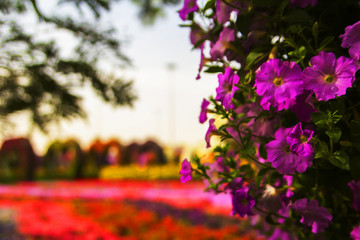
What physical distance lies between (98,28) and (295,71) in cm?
201

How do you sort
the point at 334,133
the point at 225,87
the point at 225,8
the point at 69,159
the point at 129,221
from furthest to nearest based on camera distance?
the point at 69,159 → the point at 129,221 → the point at 225,8 → the point at 225,87 → the point at 334,133

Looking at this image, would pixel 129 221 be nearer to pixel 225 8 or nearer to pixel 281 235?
pixel 281 235

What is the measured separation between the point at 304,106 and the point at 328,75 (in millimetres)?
127

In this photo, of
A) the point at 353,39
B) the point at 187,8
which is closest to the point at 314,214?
the point at 353,39

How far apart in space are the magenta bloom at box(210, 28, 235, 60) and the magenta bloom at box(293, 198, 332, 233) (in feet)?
2.00

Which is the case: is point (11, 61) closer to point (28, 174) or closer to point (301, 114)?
point (301, 114)

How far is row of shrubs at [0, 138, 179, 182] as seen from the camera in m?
15.7

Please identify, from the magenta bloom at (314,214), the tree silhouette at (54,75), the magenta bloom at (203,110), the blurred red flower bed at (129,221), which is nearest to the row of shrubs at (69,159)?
the blurred red flower bed at (129,221)

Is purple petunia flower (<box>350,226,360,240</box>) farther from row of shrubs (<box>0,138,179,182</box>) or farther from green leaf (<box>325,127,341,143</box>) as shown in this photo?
row of shrubs (<box>0,138,179,182</box>)

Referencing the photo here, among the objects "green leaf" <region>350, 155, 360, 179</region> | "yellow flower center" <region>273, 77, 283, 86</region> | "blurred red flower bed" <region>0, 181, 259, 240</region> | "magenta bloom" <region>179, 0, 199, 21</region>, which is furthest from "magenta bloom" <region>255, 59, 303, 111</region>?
"blurred red flower bed" <region>0, 181, 259, 240</region>

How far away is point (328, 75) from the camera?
1103mm

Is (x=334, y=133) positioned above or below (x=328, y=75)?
below

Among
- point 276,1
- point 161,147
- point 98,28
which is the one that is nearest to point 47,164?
point 161,147

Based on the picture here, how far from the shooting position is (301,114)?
1191 mm
